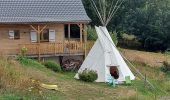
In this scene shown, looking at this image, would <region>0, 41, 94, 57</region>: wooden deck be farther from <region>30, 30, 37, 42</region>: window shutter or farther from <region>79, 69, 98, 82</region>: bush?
<region>79, 69, 98, 82</region>: bush

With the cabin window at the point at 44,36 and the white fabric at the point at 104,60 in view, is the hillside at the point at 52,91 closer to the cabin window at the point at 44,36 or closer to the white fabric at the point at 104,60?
the white fabric at the point at 104,60

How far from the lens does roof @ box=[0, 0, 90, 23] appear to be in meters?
36.8

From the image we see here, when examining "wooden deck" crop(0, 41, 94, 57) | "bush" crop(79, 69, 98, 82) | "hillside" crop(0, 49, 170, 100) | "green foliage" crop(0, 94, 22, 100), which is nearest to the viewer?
"green foliage" crop(0, 94, 22, 100)

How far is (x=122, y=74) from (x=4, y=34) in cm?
1064

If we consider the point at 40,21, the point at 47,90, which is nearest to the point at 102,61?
the point at 40,21

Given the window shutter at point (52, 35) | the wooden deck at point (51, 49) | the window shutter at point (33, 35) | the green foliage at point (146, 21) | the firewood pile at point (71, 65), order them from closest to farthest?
the wooden deck at point (51, 49) < the firewood pile at point (71, 65) < the window shutter at point (33, 35) < the window shutter at point (52, 35) < the green foliage at point (146, 21)

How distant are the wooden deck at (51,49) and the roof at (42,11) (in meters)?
1.78

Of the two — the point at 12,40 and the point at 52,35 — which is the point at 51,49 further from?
the point at 12,40

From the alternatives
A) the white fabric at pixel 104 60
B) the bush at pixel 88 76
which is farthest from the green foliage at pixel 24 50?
the bush at pixel 88 76

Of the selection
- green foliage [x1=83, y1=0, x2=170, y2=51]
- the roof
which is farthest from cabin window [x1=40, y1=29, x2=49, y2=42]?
green foliage [x1=83, y1=0, x2=170, y2=51]

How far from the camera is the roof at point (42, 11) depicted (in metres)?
36.8

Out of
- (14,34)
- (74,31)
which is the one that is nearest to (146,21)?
(74,31)

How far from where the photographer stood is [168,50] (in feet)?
168

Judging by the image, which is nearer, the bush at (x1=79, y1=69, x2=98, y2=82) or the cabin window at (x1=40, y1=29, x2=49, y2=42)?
the bush at (x1=79, y1=69, x2=98, y2=82)
